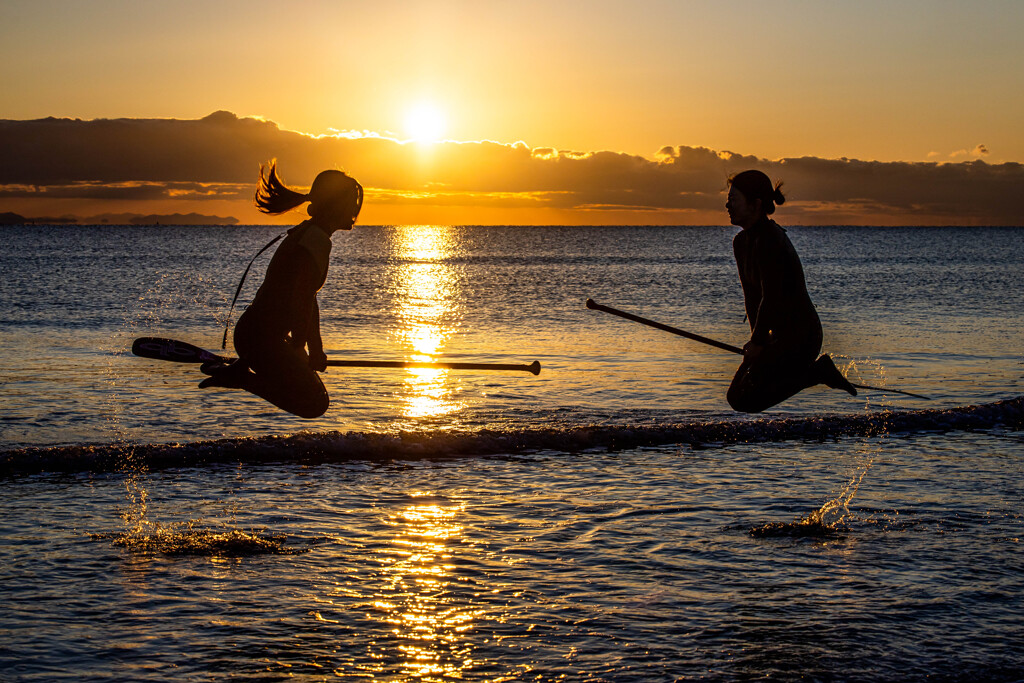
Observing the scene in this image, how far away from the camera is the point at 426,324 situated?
129 ft

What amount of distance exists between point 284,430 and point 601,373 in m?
9.30

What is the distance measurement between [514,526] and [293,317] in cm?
361

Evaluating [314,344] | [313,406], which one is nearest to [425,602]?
[313,406]

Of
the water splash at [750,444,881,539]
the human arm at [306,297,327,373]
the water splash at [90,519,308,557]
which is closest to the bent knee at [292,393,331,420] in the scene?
the human arm at [306,297,327,373]

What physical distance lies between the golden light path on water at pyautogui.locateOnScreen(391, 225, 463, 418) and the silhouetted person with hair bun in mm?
10019

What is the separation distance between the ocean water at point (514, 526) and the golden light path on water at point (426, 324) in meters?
0.27

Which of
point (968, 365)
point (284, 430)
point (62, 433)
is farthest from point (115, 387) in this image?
point (968, 365)

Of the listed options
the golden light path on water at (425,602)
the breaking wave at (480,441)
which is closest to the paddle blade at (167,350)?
the golden light path on water at (425,602)

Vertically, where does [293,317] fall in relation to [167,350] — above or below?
above

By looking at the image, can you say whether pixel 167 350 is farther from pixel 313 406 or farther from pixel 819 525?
pixel 819 525

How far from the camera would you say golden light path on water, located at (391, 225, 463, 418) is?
19.1 metres

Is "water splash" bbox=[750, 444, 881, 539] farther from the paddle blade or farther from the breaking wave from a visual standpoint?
the paddle blade

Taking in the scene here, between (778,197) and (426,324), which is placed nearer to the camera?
(778,197)

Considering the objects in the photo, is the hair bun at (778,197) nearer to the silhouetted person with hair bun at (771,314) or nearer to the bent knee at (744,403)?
the silhouetted person with hair bun at (771,314)
